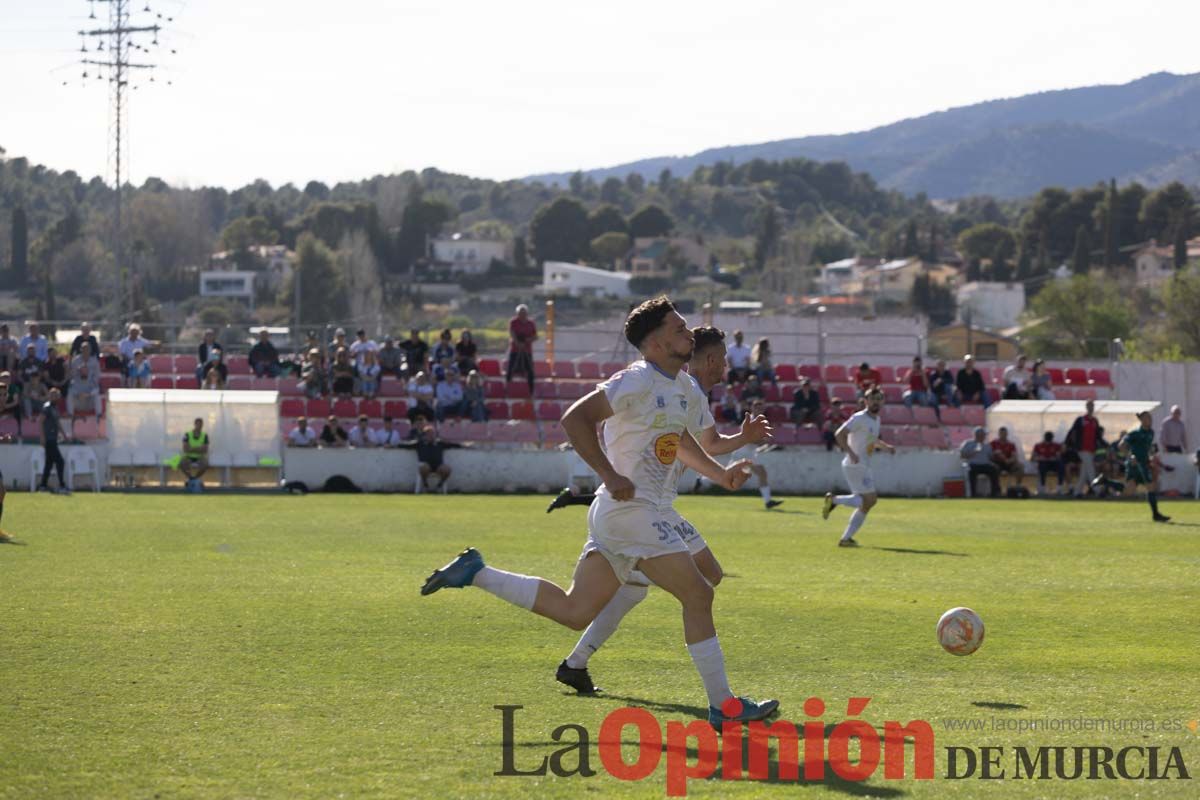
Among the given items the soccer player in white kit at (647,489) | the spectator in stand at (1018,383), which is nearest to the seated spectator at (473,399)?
the spectator in stand at (1018,383)

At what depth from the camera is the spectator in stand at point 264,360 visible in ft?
112

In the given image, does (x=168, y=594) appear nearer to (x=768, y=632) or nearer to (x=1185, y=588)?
(x=768, y=632)

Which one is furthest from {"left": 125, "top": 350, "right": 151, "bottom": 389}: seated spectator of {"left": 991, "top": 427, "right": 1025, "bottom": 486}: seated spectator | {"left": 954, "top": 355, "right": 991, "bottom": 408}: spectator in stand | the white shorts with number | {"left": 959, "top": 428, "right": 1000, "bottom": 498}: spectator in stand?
the white shorts with number

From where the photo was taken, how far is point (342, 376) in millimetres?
32312

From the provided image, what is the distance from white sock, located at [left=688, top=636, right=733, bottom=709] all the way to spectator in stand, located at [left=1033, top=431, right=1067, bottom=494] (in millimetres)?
24292

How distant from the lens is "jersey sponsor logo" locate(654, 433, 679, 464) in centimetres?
781

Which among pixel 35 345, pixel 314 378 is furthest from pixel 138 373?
pixel 314 378

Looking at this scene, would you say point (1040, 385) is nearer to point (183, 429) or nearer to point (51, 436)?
point (183, 429)

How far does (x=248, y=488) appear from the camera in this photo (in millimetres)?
29625

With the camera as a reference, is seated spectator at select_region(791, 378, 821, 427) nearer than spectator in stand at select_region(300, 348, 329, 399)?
Yes

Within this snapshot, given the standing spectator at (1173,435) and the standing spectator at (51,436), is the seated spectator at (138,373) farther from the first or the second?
the standing spectator at (1173,435)

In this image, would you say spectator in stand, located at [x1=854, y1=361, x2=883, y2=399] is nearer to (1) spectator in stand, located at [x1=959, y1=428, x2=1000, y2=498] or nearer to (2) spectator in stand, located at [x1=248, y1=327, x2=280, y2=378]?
(1) spectator in stand, located at [x1=959, y1=428, x2=1000, y2=498]

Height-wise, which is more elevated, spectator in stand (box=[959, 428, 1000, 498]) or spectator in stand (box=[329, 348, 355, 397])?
spectator in stand (box=[329, 348, 355, 397])

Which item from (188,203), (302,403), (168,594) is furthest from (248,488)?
(188,203)
